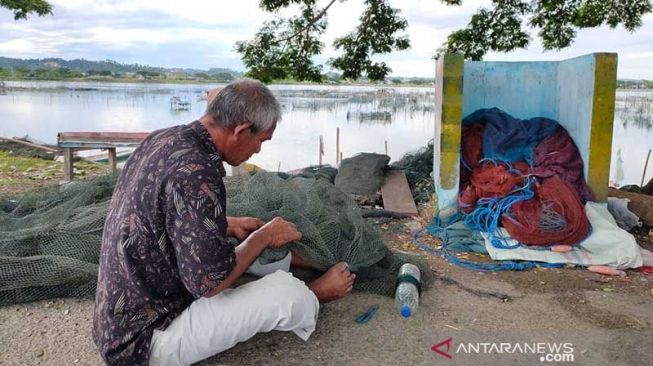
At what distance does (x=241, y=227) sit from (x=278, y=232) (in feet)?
1.29

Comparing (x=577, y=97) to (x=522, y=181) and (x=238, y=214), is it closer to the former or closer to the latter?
(x=522, y=181)

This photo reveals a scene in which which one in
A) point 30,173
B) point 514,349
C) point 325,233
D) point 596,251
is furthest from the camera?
point 30,173

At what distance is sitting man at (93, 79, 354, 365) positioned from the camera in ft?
6.68

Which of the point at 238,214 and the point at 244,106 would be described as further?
the point at 238,214

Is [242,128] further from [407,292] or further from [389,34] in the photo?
[389,34]

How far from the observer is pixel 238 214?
354cm

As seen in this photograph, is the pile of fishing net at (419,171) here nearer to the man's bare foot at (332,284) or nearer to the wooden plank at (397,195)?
the wooden plank at (397,195)

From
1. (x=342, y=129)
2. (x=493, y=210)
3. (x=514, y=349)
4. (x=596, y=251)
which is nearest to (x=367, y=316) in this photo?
(x=514, y=349)

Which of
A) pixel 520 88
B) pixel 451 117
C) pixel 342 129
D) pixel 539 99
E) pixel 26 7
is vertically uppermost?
pixel 26 7

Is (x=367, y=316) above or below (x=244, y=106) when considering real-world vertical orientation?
below

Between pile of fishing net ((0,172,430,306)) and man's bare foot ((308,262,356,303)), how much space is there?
0.17m

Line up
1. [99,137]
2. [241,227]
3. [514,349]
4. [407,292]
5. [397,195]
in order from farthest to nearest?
[99,137], [397,195], [407,292], [241,227], [514,349]

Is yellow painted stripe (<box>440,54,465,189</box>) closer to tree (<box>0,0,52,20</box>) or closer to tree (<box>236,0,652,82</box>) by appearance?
tree (<box>236,0,652,82</box>)

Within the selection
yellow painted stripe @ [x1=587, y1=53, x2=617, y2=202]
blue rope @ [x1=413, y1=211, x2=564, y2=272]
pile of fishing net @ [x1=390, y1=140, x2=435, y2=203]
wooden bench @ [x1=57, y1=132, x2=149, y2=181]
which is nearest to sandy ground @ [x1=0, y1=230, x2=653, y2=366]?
blue rope @ [x1=413, y1=211, x2=564, y2=272]
